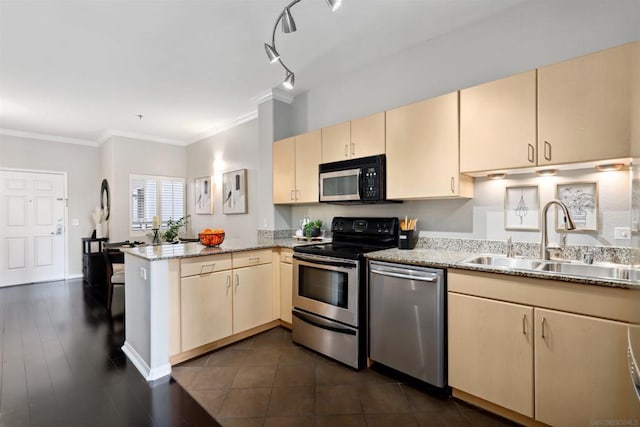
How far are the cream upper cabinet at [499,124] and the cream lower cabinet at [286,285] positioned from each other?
185cm

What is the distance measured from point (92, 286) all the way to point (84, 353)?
9.94 feet

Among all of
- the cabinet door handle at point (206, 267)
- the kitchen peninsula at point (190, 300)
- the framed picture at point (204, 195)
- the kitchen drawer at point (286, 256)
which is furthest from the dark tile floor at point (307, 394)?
the framed picture at point (204, 195)

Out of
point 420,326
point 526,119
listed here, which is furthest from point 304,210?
point 526,119

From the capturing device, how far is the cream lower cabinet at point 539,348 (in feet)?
4.70

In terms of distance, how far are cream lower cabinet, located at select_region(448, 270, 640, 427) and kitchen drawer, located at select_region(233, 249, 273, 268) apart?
182 cm

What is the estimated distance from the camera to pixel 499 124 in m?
2.01

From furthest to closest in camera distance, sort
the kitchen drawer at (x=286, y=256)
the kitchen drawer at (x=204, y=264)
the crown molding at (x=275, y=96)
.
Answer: the crown molding at (x=275, y=96) → the kitchen drawer at (x=286, y=256) → the kitchen drawer at (x=204, y=264)

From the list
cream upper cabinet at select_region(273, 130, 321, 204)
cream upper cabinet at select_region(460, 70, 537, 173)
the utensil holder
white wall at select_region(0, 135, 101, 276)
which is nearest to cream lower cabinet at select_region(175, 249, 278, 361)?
cream upper cabinet at select_region(273, 130, 321, 204)

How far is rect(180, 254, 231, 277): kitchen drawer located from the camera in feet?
8.13

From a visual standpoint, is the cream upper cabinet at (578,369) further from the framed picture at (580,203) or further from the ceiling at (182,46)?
the ceiling at (182,46)

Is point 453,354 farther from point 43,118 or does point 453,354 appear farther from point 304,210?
point 43,118

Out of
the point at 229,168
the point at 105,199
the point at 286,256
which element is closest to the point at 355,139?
the point at 286,256

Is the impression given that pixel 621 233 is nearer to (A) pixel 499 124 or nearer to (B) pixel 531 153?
(B) pixel 531 153

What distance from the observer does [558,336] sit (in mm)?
1562
